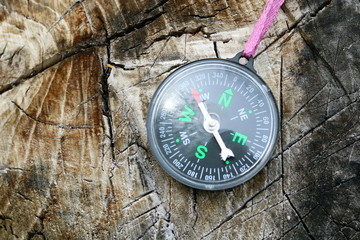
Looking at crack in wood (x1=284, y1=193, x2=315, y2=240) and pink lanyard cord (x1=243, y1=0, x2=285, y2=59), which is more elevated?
pink lanyard cord (x1=243, y1=0, x2=285, y2=59)

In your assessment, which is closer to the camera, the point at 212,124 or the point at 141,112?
the point at 212,124

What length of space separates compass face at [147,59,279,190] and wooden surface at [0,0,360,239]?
9 centimetres

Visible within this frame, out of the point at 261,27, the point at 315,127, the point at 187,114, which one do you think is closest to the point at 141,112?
the point at 187,114

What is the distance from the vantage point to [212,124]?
122 inches

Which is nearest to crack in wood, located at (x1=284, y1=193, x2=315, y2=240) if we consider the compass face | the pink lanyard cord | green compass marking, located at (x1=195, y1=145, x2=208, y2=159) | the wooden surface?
the wooden surface

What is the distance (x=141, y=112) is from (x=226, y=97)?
442 millimetres

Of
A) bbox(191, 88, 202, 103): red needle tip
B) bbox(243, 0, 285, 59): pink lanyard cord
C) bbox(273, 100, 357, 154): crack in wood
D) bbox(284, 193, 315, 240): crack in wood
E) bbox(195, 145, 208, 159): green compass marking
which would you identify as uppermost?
bbox(243, 0, 285, 59): pink lanyard cord

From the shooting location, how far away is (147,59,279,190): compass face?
3.12m

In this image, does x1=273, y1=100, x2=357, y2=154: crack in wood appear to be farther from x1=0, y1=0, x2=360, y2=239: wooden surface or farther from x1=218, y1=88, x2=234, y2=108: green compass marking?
x1=218, y1=88, x2=234, y2=108: green compass marking

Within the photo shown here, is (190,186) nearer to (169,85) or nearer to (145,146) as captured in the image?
(145,146)

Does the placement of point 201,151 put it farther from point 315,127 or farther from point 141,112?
point 315,127

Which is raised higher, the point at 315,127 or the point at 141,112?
the point at 141,112

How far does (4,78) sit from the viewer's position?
3.28 metres

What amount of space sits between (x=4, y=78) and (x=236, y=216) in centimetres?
139
